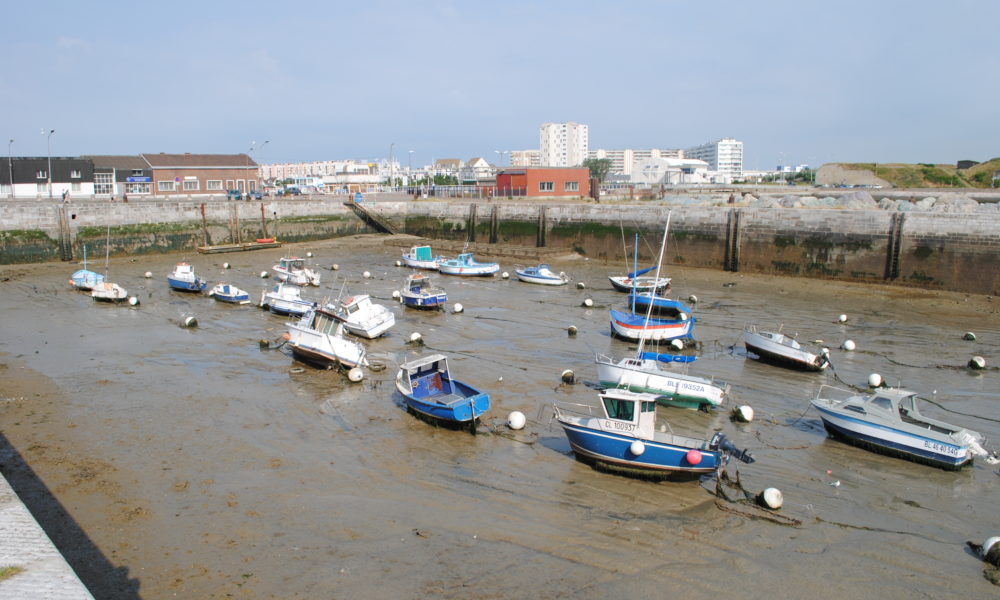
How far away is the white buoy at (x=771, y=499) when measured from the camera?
11.7 metres

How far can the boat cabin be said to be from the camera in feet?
43.8

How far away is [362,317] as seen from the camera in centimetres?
2317

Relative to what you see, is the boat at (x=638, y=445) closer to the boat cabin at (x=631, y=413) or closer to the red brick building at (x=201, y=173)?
the boat cabin at (x=631, y=413)

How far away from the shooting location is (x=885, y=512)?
11859 mm

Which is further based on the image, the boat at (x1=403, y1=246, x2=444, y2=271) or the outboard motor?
the boat at (x1=403, y1=246, x2=444, y2=271)

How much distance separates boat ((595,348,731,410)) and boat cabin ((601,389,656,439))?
2.37 m

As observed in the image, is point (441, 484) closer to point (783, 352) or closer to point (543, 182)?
point (783, 352)

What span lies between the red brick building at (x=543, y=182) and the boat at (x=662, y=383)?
140ft

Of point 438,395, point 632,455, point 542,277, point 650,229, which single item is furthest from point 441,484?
point 650,229

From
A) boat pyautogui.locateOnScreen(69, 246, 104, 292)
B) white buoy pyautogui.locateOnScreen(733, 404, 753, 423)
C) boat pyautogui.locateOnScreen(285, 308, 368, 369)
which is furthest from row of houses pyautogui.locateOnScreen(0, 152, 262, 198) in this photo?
white buoy pyautogui.locateOnScreen(733, 404, 753, 423)

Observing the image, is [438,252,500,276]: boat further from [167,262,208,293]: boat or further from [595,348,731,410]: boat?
[595,348,731,410]: boat

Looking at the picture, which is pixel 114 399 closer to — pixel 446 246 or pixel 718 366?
pixel 718 366

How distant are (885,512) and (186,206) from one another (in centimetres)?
4531

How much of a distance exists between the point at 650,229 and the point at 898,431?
29.0m
